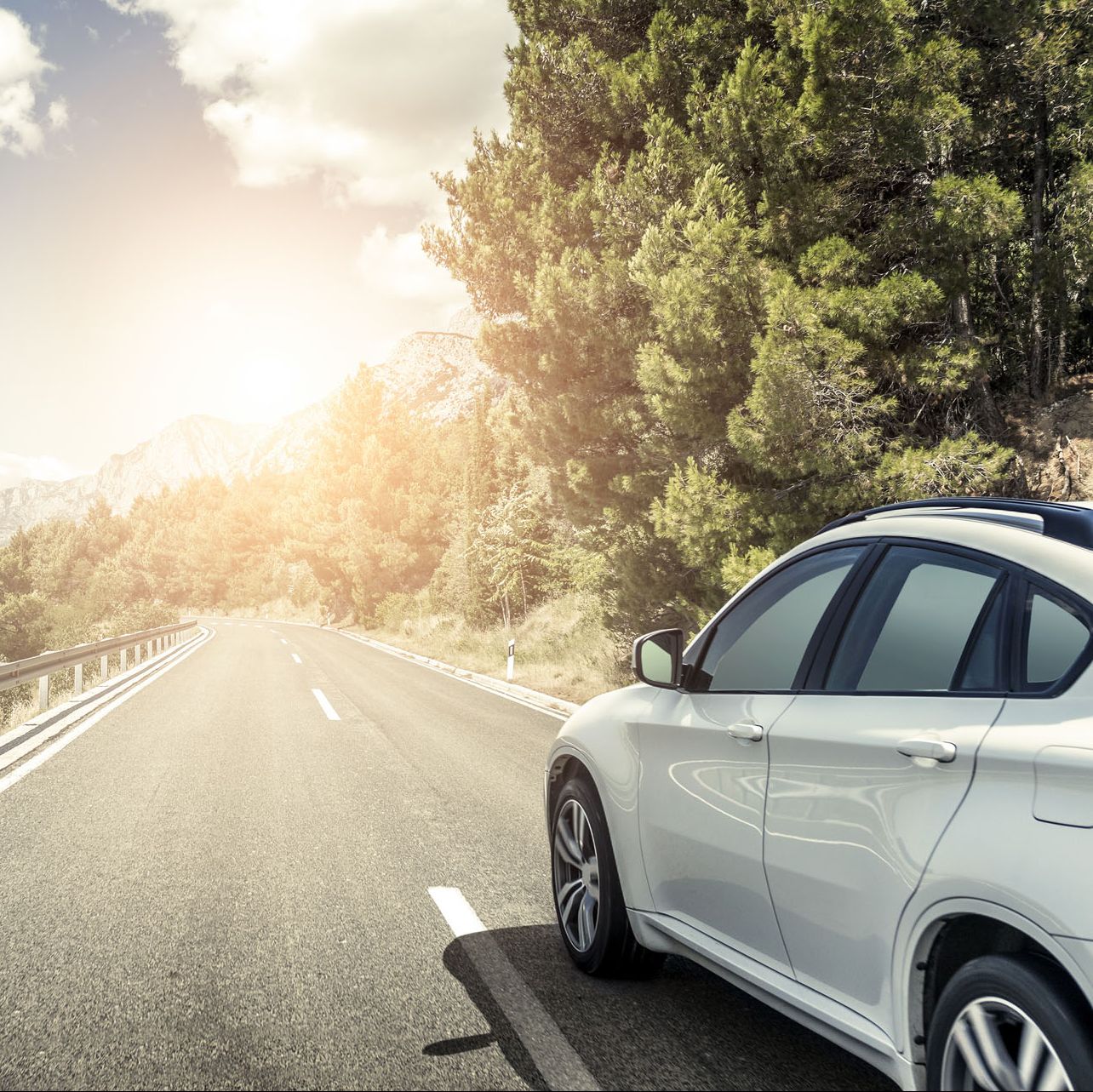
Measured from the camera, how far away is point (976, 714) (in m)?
2.12

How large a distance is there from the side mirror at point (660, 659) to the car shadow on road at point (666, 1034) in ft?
4.05

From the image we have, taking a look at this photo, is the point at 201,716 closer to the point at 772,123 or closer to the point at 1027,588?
the point at 772,123

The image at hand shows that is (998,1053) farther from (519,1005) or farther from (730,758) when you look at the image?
(519,1005)

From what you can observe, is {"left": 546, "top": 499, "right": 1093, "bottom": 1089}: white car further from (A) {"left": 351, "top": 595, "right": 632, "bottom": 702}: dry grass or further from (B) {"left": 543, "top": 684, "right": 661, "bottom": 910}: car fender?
(A) {"left": 351, "top": 595, "right": 632, "bottom": 702}: dry grass

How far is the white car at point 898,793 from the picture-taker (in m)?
1.86

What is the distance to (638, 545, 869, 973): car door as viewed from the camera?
2.80 meters

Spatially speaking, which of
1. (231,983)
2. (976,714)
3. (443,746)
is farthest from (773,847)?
(443,746)

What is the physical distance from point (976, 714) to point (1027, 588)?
0.33m

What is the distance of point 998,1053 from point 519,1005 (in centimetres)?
202

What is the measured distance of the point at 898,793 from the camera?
→ 223cm

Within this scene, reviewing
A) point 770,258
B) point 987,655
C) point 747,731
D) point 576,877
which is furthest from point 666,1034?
point 770,258

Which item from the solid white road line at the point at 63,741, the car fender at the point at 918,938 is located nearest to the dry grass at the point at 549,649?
the solid white road line at the point at 63,741

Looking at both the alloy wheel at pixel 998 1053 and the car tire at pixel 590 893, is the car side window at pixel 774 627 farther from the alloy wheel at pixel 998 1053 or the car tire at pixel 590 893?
the alloy wheel at pixel 998 1053

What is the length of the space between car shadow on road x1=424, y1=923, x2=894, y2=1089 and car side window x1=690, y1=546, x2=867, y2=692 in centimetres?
122
